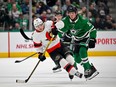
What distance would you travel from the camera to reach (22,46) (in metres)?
11.0

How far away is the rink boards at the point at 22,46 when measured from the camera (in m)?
10.9

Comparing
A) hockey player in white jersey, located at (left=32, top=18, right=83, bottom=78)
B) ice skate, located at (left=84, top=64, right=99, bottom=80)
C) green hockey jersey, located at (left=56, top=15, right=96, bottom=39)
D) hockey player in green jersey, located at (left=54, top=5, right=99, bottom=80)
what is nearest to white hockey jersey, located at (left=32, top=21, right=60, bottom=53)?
hockey player in white jersey, located at (left=32, top=18, right=83, bottom=78)

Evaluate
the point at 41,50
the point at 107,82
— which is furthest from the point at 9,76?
the point at 107,82

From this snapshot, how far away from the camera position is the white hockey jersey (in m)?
6.47

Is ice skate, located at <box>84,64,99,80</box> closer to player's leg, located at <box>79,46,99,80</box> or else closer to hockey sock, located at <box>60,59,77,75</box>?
player's leg, located at <box>79,46,99,80</box>

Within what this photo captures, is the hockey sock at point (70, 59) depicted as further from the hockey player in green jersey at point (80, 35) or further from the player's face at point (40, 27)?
the player's face at point (40, 27)

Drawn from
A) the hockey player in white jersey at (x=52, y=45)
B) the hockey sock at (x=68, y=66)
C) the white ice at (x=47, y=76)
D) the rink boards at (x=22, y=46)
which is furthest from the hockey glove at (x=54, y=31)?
the rink boards at (x=22, y=46)

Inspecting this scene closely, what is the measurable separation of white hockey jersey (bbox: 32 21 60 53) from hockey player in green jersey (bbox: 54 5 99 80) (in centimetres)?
15

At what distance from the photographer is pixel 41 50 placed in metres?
6.62

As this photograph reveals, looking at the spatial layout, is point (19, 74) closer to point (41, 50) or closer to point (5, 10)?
point (41, 50)

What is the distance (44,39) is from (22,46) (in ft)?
14.7

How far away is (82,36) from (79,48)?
0.19 meters

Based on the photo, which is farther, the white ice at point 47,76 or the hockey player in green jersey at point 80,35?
the hockey player in green jersey at point 80,35

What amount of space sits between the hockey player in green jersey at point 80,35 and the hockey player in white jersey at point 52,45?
166mm
